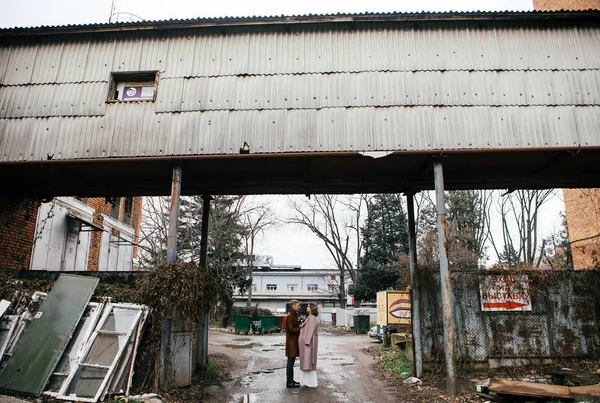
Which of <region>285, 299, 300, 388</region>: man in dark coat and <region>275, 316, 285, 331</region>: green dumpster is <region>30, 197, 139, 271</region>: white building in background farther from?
<region>275, 316, 285, 331</region>: green dumpster

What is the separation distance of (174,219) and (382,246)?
29.0 m

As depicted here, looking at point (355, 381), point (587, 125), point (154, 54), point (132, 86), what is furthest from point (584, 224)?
point (132, 86)

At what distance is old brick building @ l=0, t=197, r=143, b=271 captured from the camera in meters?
13.3

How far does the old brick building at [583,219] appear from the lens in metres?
15.0

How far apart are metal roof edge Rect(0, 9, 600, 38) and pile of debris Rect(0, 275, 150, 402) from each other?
21.2 feet

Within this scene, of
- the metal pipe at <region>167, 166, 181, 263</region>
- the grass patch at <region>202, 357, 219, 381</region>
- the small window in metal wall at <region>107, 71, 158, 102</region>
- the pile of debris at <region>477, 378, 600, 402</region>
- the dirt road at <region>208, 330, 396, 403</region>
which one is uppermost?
the small window in metal wall at <region>107, 71, 158, 102</region>

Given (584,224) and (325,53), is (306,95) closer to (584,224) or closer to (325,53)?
(325,53)

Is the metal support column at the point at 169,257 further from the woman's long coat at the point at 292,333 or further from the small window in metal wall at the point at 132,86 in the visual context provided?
the woman's long coat at the point at 292,333

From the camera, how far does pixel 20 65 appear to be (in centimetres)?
1091

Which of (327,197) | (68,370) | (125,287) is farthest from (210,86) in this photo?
(327,197)

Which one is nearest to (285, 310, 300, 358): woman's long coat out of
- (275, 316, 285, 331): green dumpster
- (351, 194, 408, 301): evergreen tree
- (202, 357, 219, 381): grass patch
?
(202, 357, 219, 381): grass patch

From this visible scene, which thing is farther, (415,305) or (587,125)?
(415,305)

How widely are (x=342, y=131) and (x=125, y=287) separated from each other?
20.0 ft

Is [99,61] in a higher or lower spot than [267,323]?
higher
